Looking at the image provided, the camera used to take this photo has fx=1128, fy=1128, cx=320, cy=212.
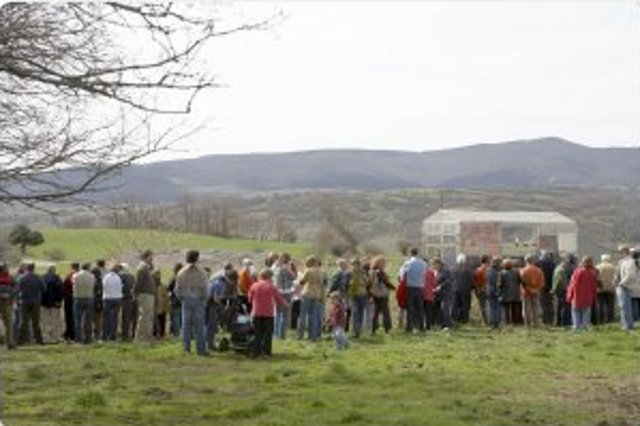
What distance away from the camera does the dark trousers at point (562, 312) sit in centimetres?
2497

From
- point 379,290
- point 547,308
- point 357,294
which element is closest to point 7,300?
point 357,294

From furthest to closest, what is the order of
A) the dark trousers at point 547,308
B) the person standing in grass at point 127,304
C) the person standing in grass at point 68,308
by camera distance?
the dark trousers at point 547,308 < the person standing in grass at point 68,308 < the person standing in grass at point 127,304

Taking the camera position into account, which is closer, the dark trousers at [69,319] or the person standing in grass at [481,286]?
the dark trousers at [69,319]

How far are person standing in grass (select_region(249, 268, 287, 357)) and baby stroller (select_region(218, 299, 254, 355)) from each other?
289mm

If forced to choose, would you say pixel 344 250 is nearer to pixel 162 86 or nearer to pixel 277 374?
pixel 277 374

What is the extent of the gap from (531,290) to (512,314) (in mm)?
992

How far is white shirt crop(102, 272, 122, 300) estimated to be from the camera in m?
22.2

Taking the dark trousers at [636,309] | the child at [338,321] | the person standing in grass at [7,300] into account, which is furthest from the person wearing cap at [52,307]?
the dark trousers at [636,309]

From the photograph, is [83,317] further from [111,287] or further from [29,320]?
[29,320]

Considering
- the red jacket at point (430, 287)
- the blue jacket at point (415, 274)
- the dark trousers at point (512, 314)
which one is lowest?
the dark trousers at point (512, 314)

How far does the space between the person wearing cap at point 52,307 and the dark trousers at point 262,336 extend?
6.33m

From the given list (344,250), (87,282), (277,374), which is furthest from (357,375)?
(344,250)

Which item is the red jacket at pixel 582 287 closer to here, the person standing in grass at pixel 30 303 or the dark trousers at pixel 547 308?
the dark trousers at pixel 547 308

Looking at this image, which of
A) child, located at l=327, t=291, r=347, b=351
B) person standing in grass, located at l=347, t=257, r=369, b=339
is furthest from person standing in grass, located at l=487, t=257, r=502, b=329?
child, located at l=327, t=291, r=347, b=351
